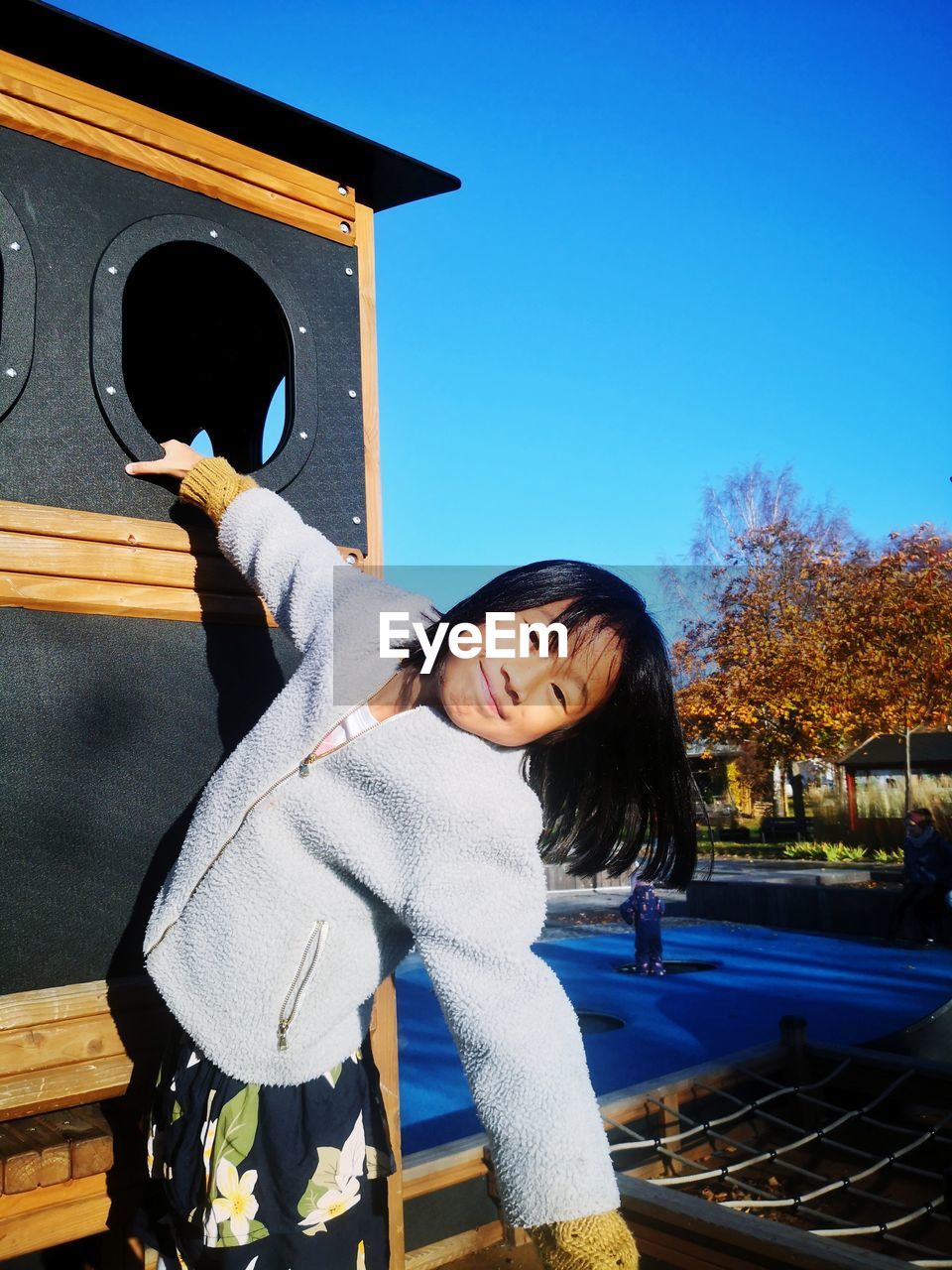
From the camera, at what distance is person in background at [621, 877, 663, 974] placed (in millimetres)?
7793

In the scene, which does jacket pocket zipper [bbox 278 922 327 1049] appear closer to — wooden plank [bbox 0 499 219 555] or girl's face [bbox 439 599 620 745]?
girl's face [bbox 439 599 620 745]

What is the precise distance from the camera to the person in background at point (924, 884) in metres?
9.59

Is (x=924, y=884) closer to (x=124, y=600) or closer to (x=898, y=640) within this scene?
(x=898, y=640)

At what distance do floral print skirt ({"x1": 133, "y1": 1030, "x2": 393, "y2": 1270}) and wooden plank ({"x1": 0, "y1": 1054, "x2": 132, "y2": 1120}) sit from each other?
6.6 inches

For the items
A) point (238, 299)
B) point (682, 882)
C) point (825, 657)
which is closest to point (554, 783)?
point (682, 882)

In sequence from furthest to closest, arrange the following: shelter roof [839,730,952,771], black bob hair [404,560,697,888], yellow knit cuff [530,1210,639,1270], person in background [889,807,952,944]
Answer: shelter roof [839,730,952,771], person in background [889,807,952,944], black bob hair [404,560,697,888], yellow knit cuff [530,1210,639,1270]

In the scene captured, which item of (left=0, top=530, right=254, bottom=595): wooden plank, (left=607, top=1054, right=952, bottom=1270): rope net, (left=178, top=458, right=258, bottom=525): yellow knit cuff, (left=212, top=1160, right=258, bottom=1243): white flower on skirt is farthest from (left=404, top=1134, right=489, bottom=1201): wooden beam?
(left=178, top=458, right=258, bottom=525): yellow knit cuff

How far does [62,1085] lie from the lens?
4.84ft

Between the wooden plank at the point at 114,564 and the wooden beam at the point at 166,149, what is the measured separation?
0.70m

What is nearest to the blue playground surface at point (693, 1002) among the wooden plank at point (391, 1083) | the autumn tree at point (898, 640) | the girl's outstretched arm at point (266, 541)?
the wooden plank at point (391, 1083)

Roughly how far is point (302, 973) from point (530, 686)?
0.50 metres

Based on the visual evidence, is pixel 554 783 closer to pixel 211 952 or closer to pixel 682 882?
pixel 682 882

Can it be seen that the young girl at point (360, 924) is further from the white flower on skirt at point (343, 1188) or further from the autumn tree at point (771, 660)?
the autumn tree at point (771, 660)

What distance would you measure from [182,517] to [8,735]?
1.57 ft
